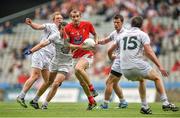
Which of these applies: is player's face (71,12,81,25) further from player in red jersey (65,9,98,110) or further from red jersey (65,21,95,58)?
red jersey (65,21,95,58)

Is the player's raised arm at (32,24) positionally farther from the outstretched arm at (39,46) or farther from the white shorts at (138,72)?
the white shorts at (138,72)

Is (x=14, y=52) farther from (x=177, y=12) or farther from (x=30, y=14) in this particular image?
(x=177, y=12)

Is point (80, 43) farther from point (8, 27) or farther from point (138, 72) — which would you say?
point (8, 27)

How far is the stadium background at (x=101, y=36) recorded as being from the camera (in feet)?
93.0

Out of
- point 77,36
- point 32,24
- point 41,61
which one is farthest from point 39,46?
point 41,61

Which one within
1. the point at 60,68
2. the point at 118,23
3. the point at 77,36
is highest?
the point at 118,23

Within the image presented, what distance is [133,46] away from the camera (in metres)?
15.9

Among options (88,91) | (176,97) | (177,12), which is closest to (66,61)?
(88,91)

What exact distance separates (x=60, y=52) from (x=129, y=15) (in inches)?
574

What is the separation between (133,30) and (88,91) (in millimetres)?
2656

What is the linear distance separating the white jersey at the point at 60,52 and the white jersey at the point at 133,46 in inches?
95.1

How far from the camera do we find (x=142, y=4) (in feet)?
108

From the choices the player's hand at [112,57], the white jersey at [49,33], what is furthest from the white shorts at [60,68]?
the player's hand at [112,57]

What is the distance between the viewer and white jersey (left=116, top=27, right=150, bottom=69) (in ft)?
52.0
